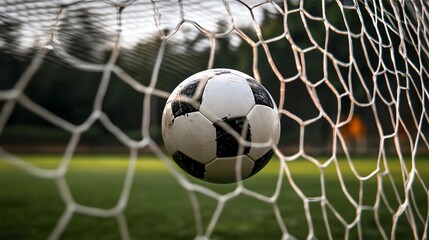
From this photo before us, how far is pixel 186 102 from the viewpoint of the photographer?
6.14 feet

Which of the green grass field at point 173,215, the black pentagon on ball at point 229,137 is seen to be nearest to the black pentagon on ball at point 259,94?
the black pentagon on ball at point 229,137

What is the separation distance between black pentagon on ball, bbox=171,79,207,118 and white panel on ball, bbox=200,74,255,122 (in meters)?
0.04

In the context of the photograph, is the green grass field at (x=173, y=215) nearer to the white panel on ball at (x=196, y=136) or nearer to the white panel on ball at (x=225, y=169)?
the white panel on ball at (x=225, y=169)

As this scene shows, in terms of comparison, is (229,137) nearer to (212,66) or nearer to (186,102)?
(186,102)

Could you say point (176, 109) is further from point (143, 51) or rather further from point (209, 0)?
point (143, 51)

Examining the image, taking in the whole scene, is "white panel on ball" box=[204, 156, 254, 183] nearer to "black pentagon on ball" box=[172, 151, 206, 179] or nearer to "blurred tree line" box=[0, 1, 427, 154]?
"black pentagon on ball" box=[172, 151, 206, 179]

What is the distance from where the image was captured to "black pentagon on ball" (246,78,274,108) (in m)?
1.90

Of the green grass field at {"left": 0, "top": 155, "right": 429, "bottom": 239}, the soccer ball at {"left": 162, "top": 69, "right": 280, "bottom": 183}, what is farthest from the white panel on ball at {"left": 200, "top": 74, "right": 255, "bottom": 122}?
the green grass field at {"left": 0, "top": 155, "right": 429, "bottom": 239}

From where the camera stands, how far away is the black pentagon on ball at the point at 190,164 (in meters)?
1.89

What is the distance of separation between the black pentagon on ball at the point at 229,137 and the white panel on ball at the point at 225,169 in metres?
0.03

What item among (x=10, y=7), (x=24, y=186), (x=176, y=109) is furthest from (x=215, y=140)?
(x=24, y=186)

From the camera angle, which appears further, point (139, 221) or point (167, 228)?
Result: point (139, 221)

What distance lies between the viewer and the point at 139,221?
3920 millimetres

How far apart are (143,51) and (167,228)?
1.48 m
